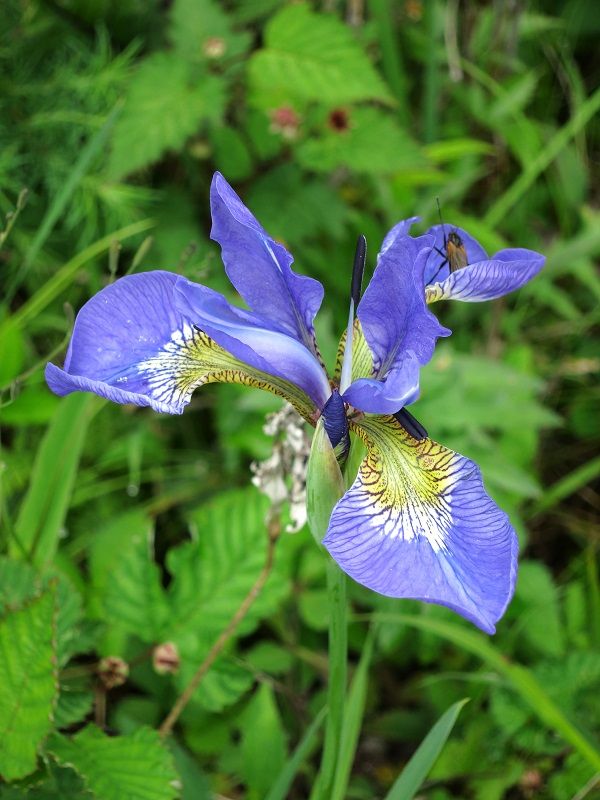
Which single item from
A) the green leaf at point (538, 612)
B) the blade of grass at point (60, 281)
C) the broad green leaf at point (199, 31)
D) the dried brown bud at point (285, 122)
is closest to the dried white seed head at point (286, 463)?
the blade of grass at point (60, 281)

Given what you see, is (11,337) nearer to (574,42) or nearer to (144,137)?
(144,137)

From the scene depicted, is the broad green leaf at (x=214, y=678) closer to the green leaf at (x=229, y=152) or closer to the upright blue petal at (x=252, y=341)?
the upright blue petal at (x=252, y=341)

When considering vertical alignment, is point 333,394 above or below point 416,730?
above

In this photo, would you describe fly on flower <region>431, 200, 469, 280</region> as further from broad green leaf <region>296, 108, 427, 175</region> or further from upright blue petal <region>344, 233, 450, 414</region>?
broad green leaf <region>296, 108, 427, 175</region>

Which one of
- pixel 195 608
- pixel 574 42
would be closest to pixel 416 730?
pixel 195 608

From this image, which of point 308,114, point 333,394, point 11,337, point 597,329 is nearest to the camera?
point 333,394

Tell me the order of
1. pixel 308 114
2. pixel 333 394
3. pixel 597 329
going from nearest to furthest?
pixel 333 394 < pixel 308 114 < pixel 597 329

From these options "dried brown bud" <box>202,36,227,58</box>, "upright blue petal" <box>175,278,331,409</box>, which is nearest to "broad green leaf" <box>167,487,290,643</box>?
"upright blue petal" <box>175,278,331,409</box>
